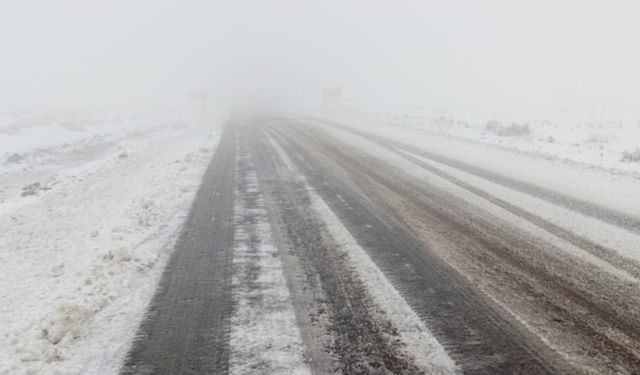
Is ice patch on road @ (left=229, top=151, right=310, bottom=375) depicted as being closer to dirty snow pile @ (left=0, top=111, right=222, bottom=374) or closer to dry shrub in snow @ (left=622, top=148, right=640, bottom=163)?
dirty snow pile @ (left=0, top=111, right=222, bottom=374)

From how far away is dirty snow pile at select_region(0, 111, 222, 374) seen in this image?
3.52 metres

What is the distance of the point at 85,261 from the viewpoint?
5.56 m

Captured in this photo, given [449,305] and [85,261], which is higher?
[449,305]

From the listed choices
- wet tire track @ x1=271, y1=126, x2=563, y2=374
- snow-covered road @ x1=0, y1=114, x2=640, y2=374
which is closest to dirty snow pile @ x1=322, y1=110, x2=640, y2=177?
snow-covered road @ x1=0, y1=114, x2=640, y2=374

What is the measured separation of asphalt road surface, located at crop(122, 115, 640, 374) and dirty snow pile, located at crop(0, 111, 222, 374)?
29 centimetres

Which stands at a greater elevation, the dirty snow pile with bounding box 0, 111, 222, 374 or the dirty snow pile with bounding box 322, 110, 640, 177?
the dirty snow pile with bounding box 322, 110, 640, 177

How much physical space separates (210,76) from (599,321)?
11063 centimetres

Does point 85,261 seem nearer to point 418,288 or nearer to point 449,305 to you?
point 418,288

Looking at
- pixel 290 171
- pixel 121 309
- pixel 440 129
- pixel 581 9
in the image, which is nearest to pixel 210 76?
pixel 581 9

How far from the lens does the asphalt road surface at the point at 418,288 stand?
10.5ft

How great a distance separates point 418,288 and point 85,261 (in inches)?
151

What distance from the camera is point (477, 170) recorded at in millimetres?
10617

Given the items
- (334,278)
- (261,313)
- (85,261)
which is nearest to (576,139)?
(334,278)

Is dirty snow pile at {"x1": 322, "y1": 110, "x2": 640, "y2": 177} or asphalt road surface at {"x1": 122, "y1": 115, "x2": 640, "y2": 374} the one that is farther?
dirty snow pile at {"x1": 322, "y1": 110, "x2": 640, "y2": 177}
